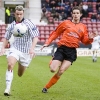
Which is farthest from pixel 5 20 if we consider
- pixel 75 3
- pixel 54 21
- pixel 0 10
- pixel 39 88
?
pixel 39 88

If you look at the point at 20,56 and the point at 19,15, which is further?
the point at 20,56

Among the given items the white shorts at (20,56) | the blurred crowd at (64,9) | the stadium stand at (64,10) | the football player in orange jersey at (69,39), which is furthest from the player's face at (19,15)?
the stadium stand at (64,10)

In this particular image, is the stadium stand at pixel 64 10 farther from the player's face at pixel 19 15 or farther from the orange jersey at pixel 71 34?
the player's face at pixel 19 15

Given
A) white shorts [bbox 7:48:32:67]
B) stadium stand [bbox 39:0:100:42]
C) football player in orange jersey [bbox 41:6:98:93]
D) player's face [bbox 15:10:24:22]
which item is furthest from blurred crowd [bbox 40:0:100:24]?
player's face [bbox 15:10:24:22]

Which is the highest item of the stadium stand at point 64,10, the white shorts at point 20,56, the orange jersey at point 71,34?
the orange jersey at point 71,34

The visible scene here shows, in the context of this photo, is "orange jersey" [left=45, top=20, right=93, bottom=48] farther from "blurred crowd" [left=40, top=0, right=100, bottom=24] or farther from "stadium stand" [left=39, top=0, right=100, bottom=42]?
"stadium stand" [left=39, top=0, right=100, bottom=42]

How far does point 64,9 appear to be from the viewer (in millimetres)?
39656

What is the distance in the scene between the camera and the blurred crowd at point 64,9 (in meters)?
39.3

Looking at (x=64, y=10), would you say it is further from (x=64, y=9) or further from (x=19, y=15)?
(x=19, y=15)

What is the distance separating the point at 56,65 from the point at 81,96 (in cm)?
99

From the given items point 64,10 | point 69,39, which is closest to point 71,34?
point 69,39

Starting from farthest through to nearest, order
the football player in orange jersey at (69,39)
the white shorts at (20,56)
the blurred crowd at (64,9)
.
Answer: the blurred crowd at (64,9) < the football player in orange jersey at (69,39) < the white shorts at (20,56)

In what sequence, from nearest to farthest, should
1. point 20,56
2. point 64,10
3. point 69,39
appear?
point 20,56, point 69,39, point 64,10

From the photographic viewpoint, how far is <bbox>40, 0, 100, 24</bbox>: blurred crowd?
39.3 metres
